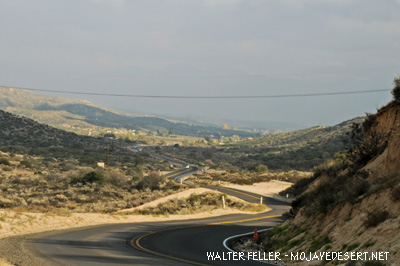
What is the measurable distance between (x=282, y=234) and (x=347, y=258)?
8218mm

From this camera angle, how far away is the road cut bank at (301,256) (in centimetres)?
1201

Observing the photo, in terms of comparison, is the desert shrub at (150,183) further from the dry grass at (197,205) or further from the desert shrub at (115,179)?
the dry grass at (197,205)

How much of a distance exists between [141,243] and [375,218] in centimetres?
1172

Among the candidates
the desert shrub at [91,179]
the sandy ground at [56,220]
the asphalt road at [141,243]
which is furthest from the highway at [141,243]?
the desert shrub at [91,179]

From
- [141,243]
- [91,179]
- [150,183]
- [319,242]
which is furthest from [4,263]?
[91,179]

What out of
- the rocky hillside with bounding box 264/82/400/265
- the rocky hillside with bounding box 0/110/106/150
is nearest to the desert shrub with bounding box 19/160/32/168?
the rocky hillside with bounding box 0/110/106/150

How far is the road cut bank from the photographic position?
1201cm

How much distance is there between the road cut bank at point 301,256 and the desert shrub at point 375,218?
1.32 metres

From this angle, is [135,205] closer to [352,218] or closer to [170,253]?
[170,253]

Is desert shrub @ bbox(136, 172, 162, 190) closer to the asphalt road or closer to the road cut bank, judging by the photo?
the asphalt road

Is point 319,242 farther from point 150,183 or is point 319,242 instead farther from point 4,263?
point 150,183

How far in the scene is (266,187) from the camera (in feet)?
218

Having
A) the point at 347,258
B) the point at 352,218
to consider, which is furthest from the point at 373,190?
the point at 347,258

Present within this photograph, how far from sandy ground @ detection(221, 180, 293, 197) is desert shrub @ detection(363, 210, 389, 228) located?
43.5 meters
